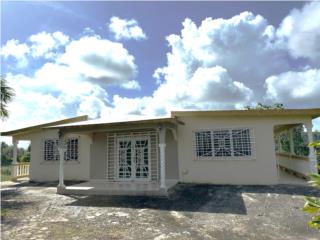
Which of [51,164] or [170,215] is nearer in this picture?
[170,215]

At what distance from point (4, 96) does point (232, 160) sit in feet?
32.7

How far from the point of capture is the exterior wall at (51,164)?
13852mm

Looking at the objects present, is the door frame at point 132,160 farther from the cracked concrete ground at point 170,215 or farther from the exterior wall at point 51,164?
the cracked concrete ground at point 170,215

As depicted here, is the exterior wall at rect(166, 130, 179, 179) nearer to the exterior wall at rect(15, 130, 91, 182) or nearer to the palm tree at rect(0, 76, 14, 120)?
the exterior wall at rect(15, 130, 91, 182)

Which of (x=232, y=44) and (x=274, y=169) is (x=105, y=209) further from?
(x=232, y=44)

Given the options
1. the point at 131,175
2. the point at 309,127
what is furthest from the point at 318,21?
the point at 131,175

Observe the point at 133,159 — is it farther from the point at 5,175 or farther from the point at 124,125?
the point at 5,175

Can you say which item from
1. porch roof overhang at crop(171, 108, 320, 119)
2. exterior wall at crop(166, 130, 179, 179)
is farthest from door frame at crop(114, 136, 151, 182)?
porch roof overhang at crop(171, 108, 320, 119)

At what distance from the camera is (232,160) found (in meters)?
11.0

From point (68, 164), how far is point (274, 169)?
10.6 meters

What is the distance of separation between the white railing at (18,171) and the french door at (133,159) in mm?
7714

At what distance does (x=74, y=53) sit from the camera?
13.0 meters

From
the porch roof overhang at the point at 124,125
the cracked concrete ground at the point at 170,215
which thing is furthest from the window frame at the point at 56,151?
the cracked concrete ground at the point at 170,215

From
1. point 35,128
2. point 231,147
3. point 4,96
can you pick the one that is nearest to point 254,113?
point 231,147
